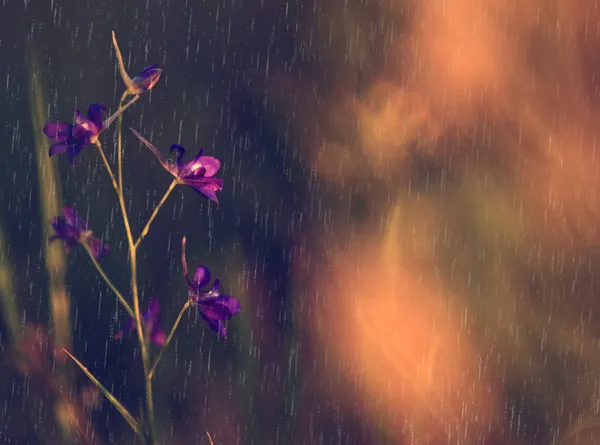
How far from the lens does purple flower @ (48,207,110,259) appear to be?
1.33 meters

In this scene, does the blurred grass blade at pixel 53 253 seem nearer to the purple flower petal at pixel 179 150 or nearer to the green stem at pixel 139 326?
the green stem at pixel 139 326

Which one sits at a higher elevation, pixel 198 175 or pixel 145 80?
pixel 145 80

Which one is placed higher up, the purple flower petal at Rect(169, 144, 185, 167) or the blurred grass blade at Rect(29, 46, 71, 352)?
the purple flower petal at Rect(169, 144, 185, 167)

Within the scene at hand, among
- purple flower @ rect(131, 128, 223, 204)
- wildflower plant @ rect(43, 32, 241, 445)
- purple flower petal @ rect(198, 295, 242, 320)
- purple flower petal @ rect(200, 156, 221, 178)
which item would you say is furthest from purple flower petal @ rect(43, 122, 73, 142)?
purple flower petal @ rect(198, 295, 242, 320)

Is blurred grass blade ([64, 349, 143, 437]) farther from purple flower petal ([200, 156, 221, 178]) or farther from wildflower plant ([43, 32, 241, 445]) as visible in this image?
purple flower petal ([200, 156, 221, 178])

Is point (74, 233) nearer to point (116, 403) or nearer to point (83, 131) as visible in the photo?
point (83, 131)

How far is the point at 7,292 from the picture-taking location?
1.40 metres

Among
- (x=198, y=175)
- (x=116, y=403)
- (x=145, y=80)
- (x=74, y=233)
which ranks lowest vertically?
(x=116, y=403)

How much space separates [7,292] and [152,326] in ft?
0.97

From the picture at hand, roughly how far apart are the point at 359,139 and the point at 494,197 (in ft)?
0.83

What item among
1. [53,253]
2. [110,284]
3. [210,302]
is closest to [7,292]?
[53,253]

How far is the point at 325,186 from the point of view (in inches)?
53.0

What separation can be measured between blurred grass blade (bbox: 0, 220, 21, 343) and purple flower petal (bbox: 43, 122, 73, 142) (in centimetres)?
23

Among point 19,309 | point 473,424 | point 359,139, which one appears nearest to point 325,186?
point 359,139
